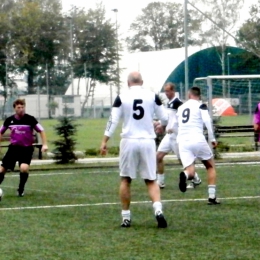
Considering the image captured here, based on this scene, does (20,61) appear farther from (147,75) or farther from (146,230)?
(146,230)

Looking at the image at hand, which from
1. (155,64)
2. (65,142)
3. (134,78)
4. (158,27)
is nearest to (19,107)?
(134,78)

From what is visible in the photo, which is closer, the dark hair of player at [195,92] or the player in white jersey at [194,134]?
the player in white jersey at [194,134]

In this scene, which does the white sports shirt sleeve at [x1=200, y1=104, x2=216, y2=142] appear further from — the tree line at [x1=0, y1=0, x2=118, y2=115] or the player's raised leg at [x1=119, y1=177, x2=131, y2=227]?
the tree line at [x1=0, y1=0, x2=118, y2=115]

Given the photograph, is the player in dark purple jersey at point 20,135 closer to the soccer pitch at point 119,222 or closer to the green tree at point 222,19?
the soccer pitch at point 119,222

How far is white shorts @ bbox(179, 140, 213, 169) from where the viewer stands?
15.4 metres

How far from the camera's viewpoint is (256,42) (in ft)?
244

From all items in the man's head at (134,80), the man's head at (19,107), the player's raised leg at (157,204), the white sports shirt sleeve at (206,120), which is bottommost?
the player's raised leg at (157,204)

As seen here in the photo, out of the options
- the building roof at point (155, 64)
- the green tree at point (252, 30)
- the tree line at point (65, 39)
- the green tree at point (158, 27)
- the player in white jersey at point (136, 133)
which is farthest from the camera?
the green tree at point (158, 27)

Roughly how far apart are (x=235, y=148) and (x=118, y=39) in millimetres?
32065

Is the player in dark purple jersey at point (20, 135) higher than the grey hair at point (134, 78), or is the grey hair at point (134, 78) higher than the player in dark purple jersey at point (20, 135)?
the grey hair at point (134, 78)

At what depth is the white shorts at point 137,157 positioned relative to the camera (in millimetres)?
12281

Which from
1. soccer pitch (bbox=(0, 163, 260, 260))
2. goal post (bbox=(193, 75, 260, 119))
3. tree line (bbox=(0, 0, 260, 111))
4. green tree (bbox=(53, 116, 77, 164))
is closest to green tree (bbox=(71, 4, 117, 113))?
tree line (bbox=(0, 0, 260, 111))

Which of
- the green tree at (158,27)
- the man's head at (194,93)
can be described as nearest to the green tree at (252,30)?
the green tree at (158,27)

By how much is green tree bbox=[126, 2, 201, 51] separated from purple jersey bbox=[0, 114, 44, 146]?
8755cm
